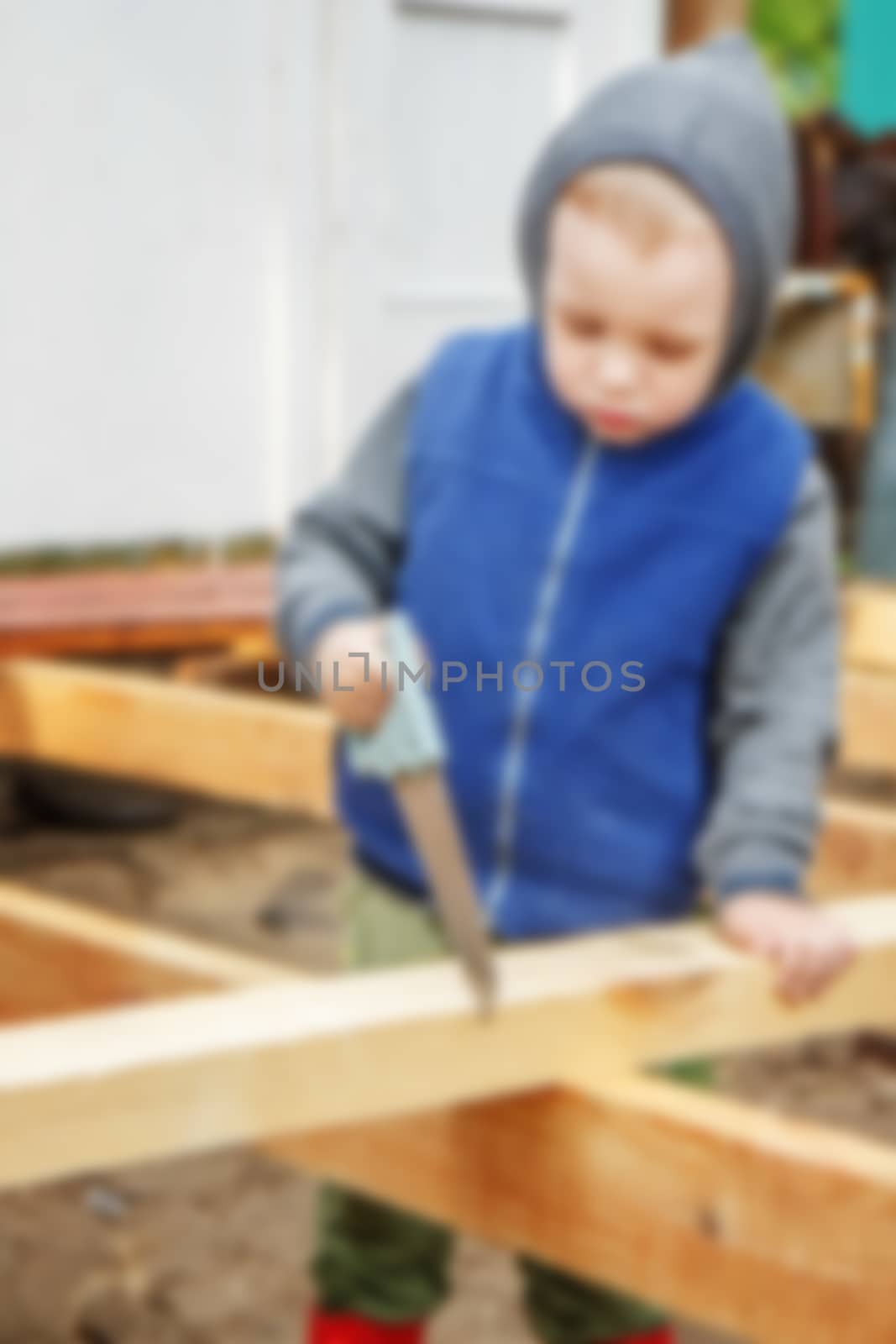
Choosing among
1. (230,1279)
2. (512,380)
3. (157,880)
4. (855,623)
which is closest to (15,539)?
(157,880)

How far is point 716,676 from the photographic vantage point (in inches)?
62.0

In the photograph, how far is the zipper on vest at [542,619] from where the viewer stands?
154 centimetres

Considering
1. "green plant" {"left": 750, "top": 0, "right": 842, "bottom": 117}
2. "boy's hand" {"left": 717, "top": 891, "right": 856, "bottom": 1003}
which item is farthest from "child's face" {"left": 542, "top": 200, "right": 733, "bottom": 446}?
"green plant" {"left": 750, "top": 0, "right": 842, "bottom": 117}

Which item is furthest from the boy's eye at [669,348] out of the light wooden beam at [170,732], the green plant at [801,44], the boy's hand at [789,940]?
the green plant at [801,44]

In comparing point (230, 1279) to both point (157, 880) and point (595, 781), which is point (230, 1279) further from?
point (157, 880)

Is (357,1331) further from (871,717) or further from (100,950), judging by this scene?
(871,717)

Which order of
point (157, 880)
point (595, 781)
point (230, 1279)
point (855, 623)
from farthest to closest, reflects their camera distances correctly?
point (157, 880)
point (855, 623)
point (230, 1279)
point (595, 781)

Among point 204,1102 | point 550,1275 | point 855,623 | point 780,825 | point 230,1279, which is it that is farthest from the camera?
point 855,623

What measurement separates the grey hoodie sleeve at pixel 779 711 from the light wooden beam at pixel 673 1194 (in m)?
0.20

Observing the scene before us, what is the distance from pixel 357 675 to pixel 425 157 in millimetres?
4258

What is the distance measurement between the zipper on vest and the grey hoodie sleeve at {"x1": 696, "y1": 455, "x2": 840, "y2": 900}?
0.49 feet

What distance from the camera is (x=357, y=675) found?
1.36 metres

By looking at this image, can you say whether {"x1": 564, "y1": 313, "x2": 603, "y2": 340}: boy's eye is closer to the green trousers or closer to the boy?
the boy

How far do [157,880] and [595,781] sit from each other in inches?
82.4
